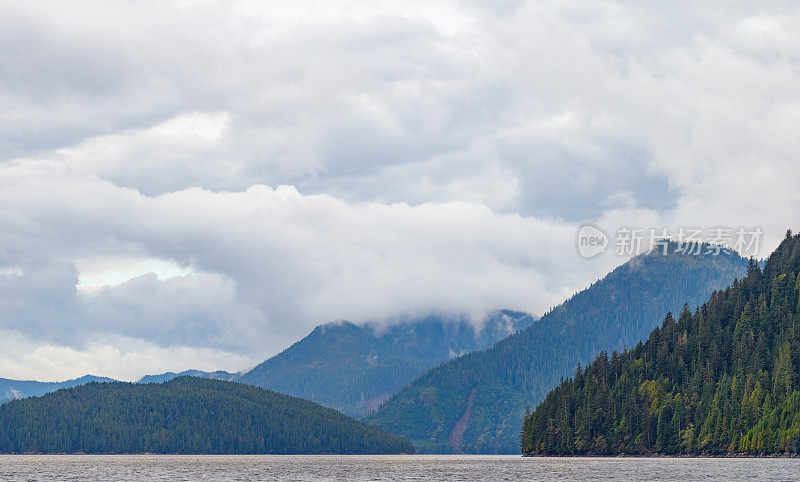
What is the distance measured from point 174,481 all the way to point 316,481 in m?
28.8

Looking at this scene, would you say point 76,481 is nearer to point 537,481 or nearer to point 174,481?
point 174,481

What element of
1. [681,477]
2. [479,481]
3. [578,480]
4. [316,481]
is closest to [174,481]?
[316,481]

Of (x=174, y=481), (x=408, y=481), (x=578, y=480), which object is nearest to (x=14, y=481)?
(x=174, y=481)

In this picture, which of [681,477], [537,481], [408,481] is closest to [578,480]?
[537,481]

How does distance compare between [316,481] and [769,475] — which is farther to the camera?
[316,481]

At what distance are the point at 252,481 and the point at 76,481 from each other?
35586 millimetres

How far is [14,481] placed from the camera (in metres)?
193

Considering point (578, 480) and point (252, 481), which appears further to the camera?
point (252, 481)

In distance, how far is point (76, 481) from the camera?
19912 centimetres

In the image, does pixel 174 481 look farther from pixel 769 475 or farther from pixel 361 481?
pixel 769 475

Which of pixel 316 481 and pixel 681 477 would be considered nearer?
pixel 681 477

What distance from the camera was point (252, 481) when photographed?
199750 millimetres

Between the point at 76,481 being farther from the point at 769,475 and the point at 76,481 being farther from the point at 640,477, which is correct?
the point at 769,475

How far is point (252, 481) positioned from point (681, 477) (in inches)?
3327
